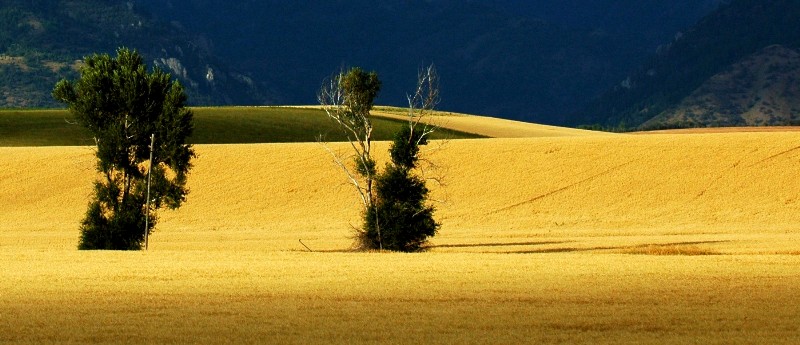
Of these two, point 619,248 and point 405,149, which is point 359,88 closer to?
point 405,149

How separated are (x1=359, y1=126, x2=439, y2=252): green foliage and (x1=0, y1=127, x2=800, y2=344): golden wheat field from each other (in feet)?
6.38

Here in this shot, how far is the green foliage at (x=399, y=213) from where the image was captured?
2156 inches

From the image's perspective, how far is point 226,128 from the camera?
13638 cm

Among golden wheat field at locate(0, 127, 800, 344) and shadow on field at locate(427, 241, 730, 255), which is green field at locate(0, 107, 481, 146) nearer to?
golden wheat field at locate(0, 127, 800, 344)

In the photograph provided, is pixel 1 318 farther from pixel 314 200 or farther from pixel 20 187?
pixel 20 187

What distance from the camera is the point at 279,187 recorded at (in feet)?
272

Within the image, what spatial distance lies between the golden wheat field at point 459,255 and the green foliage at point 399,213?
194 centimetres

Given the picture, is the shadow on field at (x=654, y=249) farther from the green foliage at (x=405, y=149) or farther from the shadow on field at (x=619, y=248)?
the green foliage at (x=405, y=149)

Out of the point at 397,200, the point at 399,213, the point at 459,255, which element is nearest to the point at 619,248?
the point at 459,255

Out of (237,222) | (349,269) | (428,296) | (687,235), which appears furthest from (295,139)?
(428,296)

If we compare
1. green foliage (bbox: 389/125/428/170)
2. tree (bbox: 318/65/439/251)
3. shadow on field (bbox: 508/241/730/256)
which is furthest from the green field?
shadow on field (bbox: 508/241/730/256)

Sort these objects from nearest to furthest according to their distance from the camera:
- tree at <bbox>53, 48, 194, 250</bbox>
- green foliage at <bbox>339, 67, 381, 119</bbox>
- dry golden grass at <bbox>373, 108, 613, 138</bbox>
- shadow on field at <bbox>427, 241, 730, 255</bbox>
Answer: shadow on field at <bbox>427, 241, 730, 255</bbox>
tree at <bbox>53, 48, 194, 250</bbox>
green foliage at <bbox>339, 67, 381, 119</bbox>
dry golden grass at <bbox>373, 108, 613, 138</bbox>

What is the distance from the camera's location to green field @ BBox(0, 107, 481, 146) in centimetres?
12300

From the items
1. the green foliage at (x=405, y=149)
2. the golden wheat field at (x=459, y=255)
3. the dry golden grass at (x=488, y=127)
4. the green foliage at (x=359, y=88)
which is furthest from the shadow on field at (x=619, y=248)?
the dry golden grass at (x=488, y=127)
